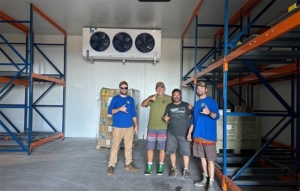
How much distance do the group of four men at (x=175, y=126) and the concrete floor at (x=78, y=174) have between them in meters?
0.22

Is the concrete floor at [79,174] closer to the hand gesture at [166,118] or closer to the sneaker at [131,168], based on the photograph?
the sneaker at [131,168]

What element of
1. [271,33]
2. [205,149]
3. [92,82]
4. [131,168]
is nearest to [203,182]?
[205,149]

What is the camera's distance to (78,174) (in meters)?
4.02

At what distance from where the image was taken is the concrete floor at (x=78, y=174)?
3.47m

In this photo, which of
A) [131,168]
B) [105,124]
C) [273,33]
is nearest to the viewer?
[273,33]

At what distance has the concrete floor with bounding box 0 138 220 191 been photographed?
11.4 feet

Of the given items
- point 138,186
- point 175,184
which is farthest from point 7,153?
point 175,184

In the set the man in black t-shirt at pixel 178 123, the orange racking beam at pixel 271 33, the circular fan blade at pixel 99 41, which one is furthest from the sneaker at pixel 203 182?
the circular fan blade at pixel 99 41

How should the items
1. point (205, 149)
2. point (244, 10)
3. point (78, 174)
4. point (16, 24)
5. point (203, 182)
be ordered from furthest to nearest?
point (16, 24)
point (244, 10)
point (78, 174)
point (203, 182)
point (205, 149)

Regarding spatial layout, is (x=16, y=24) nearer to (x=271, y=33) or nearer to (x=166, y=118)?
(x=166, y=118)

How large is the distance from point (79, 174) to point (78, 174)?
2 cm

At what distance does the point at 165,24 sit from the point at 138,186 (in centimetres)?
464

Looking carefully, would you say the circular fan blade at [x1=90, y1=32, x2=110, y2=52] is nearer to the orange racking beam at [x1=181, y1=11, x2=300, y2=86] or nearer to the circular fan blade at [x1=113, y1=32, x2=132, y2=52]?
the circular fan blade at [x1=113, y1=32, x2=132, y2=52]

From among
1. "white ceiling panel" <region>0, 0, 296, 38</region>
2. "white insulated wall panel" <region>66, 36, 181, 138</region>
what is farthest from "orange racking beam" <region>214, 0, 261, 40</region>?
"white insulated wall panel" <region>66, 36, 181, 138</region>
